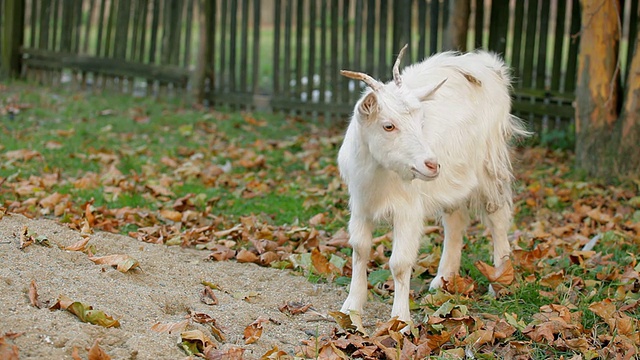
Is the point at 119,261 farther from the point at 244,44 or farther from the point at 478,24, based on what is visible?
the point at 244,44

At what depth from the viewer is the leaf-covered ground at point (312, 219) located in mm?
4590

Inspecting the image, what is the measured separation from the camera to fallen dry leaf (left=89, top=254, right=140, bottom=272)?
4934 millimetres

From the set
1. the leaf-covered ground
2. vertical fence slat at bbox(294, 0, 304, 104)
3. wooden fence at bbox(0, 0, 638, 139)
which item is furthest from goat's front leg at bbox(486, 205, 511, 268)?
vertical fence slat at bbox(294, 0, 304, 104)

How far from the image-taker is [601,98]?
27.5 feet

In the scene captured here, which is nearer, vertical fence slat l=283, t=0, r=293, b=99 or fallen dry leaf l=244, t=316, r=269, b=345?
fallen dry leaf l=244, t=316, r=269, b=345

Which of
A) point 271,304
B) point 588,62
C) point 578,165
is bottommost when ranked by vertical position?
point 271,304

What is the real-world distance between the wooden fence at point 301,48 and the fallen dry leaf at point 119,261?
6185 millimetres

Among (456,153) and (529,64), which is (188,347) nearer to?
(456,153)

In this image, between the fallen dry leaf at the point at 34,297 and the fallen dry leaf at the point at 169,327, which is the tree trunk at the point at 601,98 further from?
the fallen dry leaf at the point at 34,297

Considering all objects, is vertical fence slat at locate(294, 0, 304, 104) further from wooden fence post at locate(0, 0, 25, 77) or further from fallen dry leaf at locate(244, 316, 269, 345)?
fallen dry leaf at locate(244, 316, 269, 345)

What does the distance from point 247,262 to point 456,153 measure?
164cm

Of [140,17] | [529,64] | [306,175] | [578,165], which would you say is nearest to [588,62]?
[578,165]

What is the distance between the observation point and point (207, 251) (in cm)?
606

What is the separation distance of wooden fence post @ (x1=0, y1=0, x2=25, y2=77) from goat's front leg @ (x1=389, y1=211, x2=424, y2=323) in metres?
11.5
